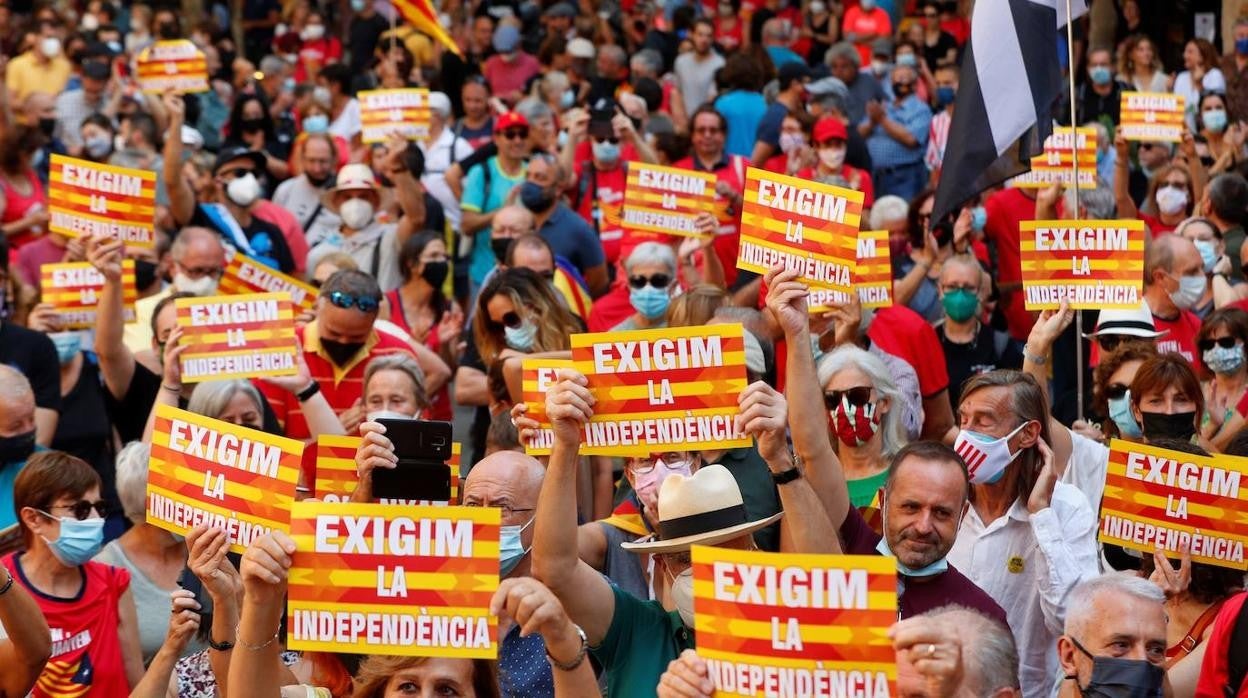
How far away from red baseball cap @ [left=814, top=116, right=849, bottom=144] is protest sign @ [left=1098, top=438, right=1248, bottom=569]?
6.56 meters

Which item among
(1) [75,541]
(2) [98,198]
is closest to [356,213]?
(2) [98,198]

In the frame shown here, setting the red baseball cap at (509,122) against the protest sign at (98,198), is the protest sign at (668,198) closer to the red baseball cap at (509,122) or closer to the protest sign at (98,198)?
the red baseball cap at (509,122)

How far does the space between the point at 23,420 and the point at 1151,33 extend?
15477mm

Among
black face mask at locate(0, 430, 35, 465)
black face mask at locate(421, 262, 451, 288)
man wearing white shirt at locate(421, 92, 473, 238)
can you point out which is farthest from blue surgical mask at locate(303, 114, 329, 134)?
black face mask at locate(0, 430, 35, 465)

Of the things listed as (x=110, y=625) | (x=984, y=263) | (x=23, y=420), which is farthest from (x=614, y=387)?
(x=984, y=263)

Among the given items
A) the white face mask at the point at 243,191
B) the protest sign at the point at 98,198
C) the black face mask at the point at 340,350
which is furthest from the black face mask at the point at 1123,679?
the white face mask at the point at 243,191

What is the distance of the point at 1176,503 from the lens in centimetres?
573

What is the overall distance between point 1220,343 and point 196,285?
4.88 metres

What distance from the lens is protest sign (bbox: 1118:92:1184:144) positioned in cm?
1218

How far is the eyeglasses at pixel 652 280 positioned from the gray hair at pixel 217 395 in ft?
7.23

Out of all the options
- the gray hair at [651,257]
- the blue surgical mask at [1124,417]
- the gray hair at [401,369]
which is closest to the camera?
the blue surgical mask at [1124,417]

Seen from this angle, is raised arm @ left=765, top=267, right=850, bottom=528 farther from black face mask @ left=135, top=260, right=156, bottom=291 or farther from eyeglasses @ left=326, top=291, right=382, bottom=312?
black face mask @ left=135, top=260, right=156, bottom=291

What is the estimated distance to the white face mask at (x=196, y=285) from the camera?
31.1 feet

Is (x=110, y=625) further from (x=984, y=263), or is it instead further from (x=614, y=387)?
(x=984, y=263)
